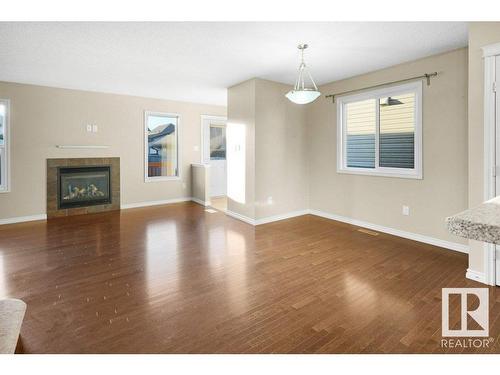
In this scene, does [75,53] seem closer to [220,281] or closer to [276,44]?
[276,44]

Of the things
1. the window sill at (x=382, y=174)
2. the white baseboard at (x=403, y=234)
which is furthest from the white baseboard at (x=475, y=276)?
the window sill at (x=382, y=174)

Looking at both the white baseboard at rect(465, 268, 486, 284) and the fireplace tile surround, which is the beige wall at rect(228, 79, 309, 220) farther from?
the white baseboard at rect(465, 268, 486, 284)

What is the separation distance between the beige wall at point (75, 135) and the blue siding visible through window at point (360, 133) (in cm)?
378

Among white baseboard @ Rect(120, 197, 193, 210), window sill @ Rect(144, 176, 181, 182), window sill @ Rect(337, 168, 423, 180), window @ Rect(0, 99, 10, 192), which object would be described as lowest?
white baseboard @ Rect(120, 197, 193, 210)

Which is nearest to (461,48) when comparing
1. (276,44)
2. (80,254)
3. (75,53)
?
(276,44)

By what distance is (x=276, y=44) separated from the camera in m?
3.28

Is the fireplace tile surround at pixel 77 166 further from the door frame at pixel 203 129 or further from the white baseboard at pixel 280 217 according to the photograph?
the white baseboard at pixel 280 217

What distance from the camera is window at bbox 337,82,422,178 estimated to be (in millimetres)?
3988

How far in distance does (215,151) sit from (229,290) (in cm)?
561

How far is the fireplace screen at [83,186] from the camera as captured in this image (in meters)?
5.57

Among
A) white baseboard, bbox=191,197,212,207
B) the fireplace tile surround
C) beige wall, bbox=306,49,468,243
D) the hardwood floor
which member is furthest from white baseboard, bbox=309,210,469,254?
the fireplace tile surround

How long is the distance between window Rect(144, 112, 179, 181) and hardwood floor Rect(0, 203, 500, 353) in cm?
250

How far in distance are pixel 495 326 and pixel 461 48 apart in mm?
3010
